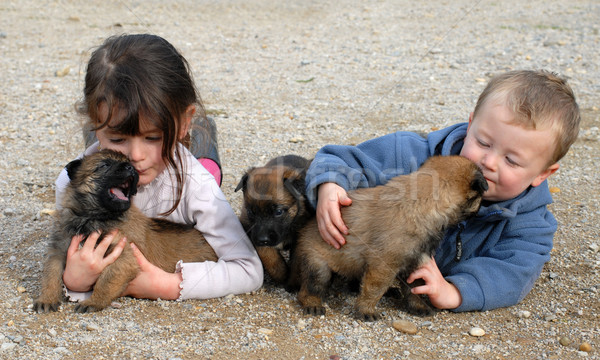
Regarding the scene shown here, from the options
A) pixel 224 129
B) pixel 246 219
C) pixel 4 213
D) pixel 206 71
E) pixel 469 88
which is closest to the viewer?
pixel 246 219

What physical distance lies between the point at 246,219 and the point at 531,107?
2105 mm

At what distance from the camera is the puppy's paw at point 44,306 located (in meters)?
3.56

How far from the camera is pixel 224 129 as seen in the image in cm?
700

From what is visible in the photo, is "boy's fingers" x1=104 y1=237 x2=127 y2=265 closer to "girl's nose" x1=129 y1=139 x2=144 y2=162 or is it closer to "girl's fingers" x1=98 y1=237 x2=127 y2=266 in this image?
"girl's fingers" x1=98 y1=237 x2=127 y2=266

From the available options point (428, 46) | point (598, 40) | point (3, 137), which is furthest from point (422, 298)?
point (598, 40)

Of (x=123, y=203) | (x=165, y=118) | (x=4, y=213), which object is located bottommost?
(x=4, y=213)

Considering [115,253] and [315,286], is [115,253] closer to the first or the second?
[115,253]

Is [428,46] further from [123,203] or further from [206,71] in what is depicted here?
[123,203]

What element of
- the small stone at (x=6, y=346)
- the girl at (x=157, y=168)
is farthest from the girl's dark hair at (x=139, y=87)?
the small stone at (x=6, y=346)

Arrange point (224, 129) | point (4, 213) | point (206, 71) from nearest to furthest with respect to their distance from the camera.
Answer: point (4, 213) < point (224, 129) < point (206, 71)

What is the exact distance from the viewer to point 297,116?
7426 mm

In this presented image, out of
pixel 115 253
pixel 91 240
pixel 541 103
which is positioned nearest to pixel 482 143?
pixel 541 103

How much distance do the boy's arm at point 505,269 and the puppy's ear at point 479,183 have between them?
0.64 meters

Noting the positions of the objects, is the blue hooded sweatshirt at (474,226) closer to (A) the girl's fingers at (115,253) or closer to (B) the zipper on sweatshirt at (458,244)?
(B) the zipper on sweatshirt at (458,244)
